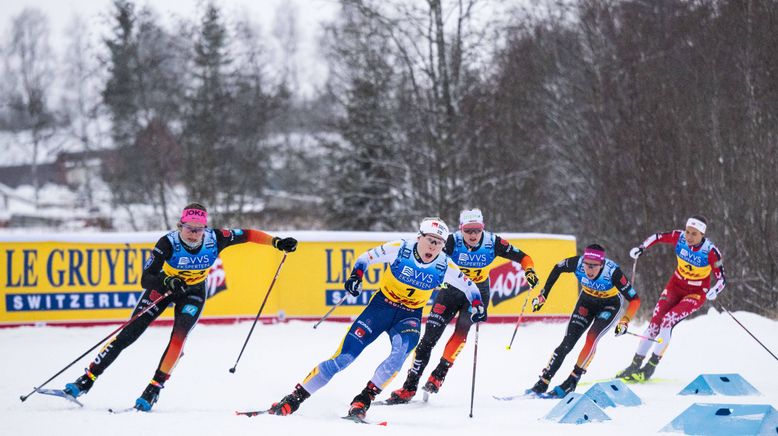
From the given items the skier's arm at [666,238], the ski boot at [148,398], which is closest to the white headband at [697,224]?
the skier's arm at [666,238]

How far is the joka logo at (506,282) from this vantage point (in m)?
14.6

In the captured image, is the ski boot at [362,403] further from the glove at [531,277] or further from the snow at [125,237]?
the snow at [125,237]

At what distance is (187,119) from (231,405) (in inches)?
875

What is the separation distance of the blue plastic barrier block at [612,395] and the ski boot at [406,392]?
5.86 feet

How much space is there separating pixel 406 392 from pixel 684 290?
14.4ft

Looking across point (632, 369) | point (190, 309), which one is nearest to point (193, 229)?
point (190, 309)

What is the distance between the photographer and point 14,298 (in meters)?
12.9

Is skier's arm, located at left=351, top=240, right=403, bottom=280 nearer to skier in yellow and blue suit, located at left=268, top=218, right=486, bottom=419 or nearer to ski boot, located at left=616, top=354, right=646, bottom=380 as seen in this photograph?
skier in yellow and blue suit, located at left=268, top=218, right=486, bottom=419

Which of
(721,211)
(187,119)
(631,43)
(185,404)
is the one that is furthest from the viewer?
(187,119)

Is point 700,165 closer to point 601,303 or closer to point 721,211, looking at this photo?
point 721,211

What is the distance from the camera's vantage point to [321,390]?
9109 mm

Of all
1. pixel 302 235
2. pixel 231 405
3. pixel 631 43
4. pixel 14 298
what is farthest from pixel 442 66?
pixel 231 405

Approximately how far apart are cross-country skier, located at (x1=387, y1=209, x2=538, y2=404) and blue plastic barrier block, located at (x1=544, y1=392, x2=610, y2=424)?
5.39ft

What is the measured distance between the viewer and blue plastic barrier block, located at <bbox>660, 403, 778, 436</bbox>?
6270 millimetres
